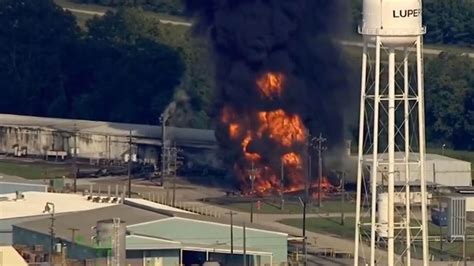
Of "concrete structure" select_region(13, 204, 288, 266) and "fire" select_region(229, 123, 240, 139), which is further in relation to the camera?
"fire" select_region(229, 123, 240, 139)

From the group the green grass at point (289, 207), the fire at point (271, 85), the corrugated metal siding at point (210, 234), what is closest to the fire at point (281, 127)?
the fire at point (271, 85)

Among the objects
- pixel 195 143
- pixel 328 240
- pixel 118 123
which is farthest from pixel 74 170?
pixel 328 240

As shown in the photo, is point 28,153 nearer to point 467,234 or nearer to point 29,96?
point 29,96

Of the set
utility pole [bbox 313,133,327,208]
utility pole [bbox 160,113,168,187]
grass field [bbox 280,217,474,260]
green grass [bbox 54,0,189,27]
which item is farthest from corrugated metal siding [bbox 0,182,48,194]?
green grass [bbox 54,0,189,27]

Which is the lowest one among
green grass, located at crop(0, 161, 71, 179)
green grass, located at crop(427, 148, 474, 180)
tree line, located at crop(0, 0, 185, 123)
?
green grass, located at crop(0, 161, 71, 179)

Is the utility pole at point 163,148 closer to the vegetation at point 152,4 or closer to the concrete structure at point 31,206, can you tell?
the concrete structure at point 31,206

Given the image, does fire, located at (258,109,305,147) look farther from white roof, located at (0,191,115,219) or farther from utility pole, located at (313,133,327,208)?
white roof, located at (0,191,115,219)

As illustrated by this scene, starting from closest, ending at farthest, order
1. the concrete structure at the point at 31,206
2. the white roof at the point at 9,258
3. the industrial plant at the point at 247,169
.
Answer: the white roof at the point at 9,258 < the industrial plant at the point at 247,169 < the concrete structure at the point at 31,206
